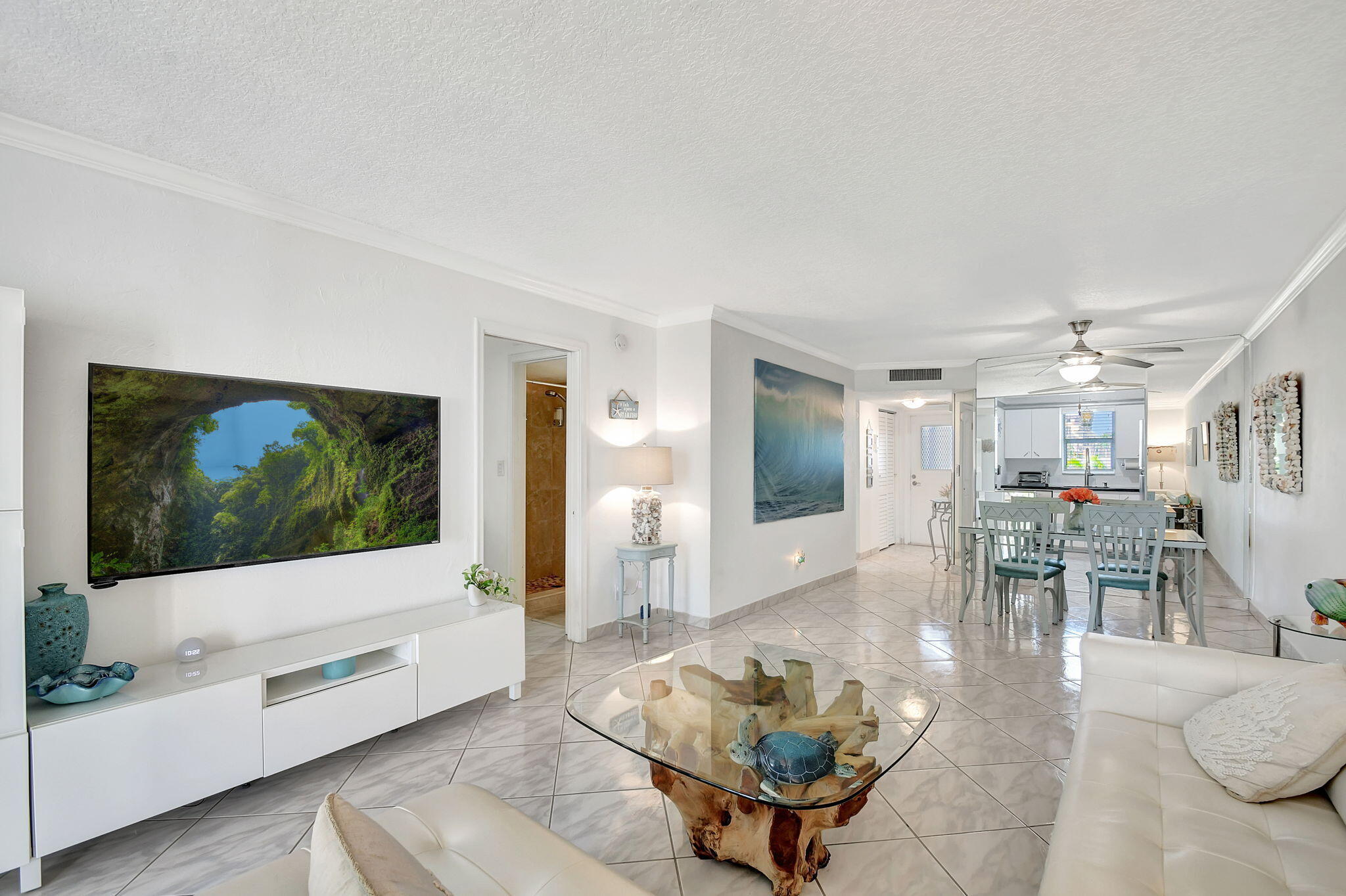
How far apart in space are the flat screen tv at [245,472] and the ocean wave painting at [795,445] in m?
2.85

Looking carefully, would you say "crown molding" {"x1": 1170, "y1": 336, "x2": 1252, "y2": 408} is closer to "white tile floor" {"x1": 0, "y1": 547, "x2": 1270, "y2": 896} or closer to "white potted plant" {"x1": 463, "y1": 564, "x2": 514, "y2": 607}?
"white tile floor" {"x1": 0, "y1": 547, "x2": 1270, "y2": 896}

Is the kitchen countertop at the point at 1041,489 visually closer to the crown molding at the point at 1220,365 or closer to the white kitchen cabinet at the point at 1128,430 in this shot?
the white kitchen cabinet at the point at 1128,430

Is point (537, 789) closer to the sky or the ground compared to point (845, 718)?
closer to the ground

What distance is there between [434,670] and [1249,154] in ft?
12.9

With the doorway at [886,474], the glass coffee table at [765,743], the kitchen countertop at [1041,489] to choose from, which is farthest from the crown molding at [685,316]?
the doorway at [886,474]

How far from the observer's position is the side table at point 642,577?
4.39 m

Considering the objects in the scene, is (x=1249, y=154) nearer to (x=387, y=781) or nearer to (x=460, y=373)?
(x=460, y=373)

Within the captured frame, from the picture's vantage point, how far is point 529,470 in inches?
232

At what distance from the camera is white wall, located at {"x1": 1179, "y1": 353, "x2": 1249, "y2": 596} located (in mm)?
5527

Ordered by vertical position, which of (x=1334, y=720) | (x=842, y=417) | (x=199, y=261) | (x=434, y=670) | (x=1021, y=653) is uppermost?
(x=199, y=261)

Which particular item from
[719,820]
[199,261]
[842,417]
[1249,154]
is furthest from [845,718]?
[842,417]

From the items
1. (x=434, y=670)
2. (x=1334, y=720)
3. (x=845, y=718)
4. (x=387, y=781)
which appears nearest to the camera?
(x=1334, y=720)

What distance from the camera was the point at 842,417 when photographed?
6.87 meters

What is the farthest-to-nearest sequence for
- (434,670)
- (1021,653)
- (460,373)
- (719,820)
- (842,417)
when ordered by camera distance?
(842,417) → (1021,653) → (460,373) → (434,670) → (719,820)
